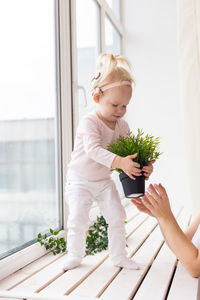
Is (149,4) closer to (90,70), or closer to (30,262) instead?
(90,70)

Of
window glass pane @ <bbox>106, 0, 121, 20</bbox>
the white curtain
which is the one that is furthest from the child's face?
window glass pane @ <bbox>106, 0, 121, 20</bbox>

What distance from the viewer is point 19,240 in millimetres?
1712

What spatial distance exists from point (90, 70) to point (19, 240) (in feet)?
5.10

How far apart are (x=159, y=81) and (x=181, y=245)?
9.47 feet

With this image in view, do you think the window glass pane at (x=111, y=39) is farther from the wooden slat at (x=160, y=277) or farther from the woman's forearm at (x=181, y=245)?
the woman's forearm at (x=181, y=245)

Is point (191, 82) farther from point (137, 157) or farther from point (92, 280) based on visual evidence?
point (92, 280)

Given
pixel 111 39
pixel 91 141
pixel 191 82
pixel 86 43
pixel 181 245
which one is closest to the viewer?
pixel 181 245

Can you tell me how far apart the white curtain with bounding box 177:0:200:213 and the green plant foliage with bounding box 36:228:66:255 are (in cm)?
100

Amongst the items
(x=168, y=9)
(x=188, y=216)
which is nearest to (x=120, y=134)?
(x=188, y=216)

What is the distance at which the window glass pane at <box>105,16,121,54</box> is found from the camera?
137 inches

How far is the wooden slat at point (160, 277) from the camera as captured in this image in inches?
50.7

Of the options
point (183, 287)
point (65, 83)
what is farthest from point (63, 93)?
point (183, 287)

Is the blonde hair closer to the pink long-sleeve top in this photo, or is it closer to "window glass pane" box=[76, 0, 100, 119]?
the pink long-sleeve top

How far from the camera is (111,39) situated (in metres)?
3.64
